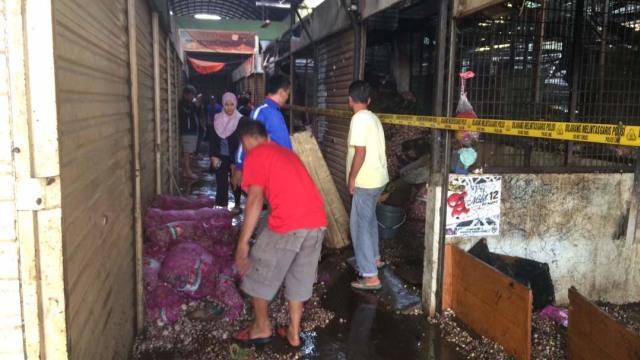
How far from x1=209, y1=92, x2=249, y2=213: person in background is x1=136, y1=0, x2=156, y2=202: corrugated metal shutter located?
1475 mm

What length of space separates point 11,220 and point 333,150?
6659mm

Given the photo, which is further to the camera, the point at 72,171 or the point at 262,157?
the point at 262,157

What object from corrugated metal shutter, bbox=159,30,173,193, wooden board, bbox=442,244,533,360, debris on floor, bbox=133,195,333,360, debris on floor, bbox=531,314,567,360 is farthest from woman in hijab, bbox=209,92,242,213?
debris on floor, bbox=531,314,567,360

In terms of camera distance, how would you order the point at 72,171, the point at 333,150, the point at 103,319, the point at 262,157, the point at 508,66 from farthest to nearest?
the point at 333,150 < the point at 508,66 < the point at 262,157 < the point at 103,319 < the point at 72,171

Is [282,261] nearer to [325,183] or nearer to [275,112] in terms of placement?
[275,112]

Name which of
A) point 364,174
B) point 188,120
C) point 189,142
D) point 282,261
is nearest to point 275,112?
point 364,174

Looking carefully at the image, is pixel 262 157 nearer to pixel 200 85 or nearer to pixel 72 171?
pixel 72 171

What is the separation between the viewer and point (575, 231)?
5176 mm

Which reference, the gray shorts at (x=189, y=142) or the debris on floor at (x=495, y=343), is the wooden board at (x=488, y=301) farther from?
the gray shorts at (x=189, y=142)

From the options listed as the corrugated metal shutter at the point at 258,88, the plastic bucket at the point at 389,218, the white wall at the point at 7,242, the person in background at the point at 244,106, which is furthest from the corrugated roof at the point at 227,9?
→ the white wall at the point at 7,242

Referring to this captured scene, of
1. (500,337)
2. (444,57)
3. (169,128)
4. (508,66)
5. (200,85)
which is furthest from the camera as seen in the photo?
(200,85)

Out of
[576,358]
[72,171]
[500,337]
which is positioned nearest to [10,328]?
[72,171]

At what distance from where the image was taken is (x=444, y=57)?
460 centimetres

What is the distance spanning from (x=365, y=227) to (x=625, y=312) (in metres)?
2.87
